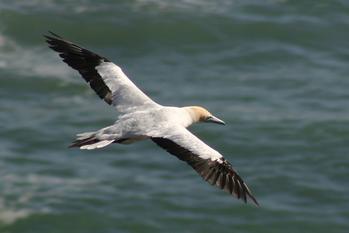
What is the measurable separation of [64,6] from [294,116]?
12.5m

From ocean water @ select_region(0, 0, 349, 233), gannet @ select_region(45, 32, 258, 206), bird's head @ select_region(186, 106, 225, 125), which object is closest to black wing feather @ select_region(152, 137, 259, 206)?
gannet @ select_region(45, 32, 258, 206)

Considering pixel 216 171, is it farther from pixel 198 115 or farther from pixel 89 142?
pixel 198 115

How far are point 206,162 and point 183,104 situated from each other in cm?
2202

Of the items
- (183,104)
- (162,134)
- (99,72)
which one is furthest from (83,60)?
(183,104)

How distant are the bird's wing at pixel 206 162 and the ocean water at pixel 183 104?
16.6 meters

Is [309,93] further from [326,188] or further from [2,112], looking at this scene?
[2,112]

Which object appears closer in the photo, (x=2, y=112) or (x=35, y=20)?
(x=2, y=112)

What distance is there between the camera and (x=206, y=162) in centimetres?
2002

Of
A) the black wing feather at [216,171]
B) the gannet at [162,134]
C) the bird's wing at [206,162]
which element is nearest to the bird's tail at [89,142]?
the gannet at [162,134]

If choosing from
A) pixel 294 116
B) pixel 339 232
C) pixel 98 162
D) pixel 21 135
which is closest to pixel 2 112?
pixel 21 135

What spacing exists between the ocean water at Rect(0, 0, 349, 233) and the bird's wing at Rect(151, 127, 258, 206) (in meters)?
16.6

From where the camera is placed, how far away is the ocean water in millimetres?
37531

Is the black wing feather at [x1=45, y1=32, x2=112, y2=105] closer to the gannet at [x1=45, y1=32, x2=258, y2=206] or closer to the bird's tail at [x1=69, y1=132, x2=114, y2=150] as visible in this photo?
the gannet at [x1=45, y1=32, x2=258, y2=206]

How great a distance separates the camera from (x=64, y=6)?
49062 mm
